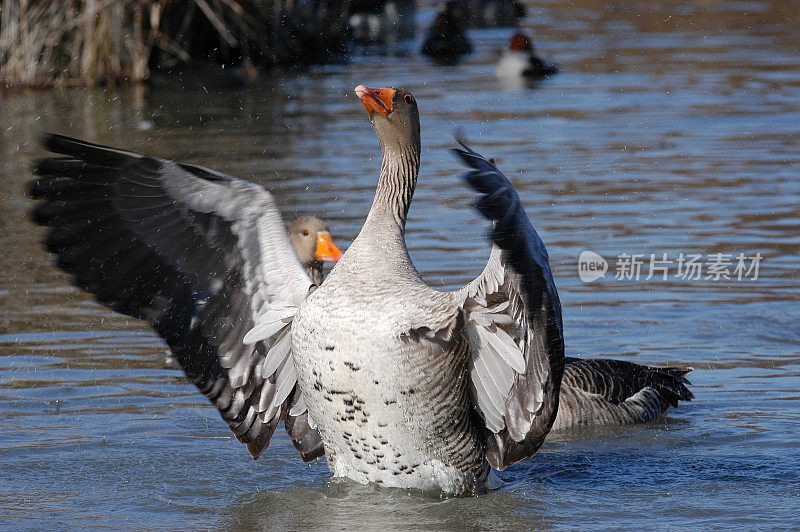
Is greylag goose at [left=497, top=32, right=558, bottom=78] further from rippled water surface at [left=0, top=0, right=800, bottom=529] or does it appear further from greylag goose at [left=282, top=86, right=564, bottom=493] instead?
greylag goose at [left=282, top=86, right=564, bottom=493]

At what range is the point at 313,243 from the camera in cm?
909

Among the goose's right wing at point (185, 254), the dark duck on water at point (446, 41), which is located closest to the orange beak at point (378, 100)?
the goose's right wing at point (185, 254)

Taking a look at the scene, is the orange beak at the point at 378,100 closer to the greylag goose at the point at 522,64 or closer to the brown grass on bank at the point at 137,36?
the brown grass on bank at the point at 137,36

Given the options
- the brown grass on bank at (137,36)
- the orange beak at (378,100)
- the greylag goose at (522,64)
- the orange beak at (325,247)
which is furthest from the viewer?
the greylag goose at (522,64)

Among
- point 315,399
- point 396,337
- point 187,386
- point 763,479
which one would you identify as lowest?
point 187,386

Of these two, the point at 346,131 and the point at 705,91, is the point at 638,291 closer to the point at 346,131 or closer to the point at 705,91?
the point at 346,131

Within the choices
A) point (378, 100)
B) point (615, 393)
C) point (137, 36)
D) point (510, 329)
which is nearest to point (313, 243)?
point (615, 393)

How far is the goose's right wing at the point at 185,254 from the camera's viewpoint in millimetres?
6023

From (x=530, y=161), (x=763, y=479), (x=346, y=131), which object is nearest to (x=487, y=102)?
(x=346, y=131)

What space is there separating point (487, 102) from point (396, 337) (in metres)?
15.4

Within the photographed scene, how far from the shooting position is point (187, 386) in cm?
846

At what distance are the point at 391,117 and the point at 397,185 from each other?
367 mm

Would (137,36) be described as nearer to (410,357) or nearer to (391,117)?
(391,117)

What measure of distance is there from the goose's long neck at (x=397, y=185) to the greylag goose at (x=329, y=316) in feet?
0.03
